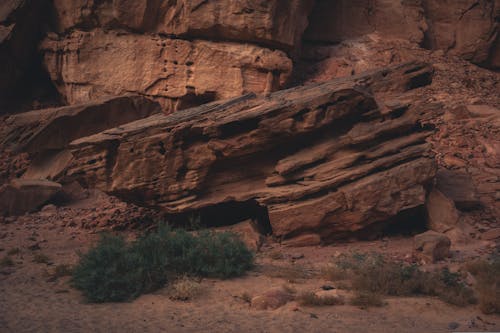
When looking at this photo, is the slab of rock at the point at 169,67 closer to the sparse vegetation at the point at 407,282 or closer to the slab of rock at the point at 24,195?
the slab of rock at the point at 24,195

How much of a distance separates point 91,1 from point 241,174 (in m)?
8.99

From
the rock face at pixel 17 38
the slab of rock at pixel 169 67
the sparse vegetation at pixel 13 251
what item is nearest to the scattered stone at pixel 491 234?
the slab of rock at pixel 169 67

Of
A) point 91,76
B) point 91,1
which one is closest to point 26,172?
point 91,76

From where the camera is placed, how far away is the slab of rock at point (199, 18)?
1493 centimetres

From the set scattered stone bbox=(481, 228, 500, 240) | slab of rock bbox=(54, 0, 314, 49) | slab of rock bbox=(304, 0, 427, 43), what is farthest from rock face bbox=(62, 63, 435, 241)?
slab of rock bbox=(304, 0, 427, 43)

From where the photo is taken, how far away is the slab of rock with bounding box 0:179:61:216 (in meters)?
11.9

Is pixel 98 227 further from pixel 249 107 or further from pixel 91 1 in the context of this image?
pixel 91 1

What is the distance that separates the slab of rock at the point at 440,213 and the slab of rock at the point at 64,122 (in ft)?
27.4

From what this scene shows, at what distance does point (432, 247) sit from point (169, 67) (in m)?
10.3

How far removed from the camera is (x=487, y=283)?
630 cm

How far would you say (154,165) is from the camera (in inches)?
374

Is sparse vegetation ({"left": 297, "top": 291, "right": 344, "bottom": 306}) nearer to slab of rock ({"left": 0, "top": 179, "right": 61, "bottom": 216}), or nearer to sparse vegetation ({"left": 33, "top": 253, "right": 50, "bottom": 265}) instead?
sparse vegetation ({"left": 33, "top": 253, "right": 50, "bottom": 265})

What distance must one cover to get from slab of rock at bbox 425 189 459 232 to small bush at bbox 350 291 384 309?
3986 millimetres

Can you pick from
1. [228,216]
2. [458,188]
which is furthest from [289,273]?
[458,188]
